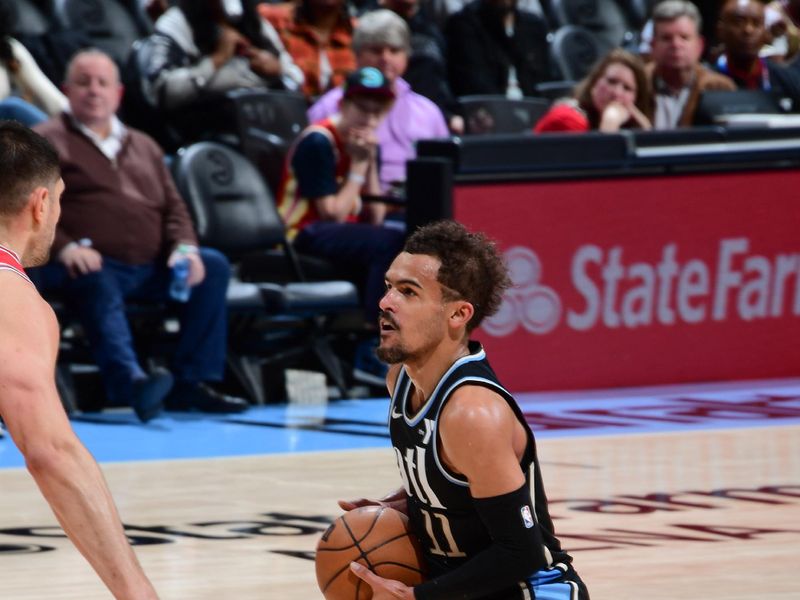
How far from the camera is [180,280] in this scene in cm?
807

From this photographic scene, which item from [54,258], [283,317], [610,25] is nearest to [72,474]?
[54,258]

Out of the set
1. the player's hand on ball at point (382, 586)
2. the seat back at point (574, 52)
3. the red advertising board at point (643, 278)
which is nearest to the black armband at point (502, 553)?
the player's hand on ball at point (382, 586)

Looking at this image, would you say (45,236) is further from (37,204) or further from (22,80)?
(22,80)

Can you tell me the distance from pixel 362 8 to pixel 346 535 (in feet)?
25.6

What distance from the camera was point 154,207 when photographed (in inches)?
325

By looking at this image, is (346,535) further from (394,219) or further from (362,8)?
(362,8)

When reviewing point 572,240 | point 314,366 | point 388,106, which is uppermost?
point 388,106

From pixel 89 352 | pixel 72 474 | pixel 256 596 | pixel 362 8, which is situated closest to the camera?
pixel 72 474

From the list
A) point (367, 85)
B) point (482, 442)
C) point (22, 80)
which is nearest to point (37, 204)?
point (482, 442)

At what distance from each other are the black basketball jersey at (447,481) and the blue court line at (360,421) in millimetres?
3487

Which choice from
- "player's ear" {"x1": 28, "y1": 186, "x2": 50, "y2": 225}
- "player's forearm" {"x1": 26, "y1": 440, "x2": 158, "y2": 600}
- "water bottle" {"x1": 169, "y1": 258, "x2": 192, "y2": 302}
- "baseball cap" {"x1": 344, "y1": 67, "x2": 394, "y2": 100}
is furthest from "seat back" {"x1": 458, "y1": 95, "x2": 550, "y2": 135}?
"player's forearm" {"x1": 26, "y1": 440, "x2": 158, "y2": 600}

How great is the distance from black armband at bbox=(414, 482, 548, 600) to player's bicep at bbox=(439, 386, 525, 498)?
3 centimetres

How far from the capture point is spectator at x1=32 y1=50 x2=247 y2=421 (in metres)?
7.86

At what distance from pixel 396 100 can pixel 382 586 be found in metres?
→ 5.78
